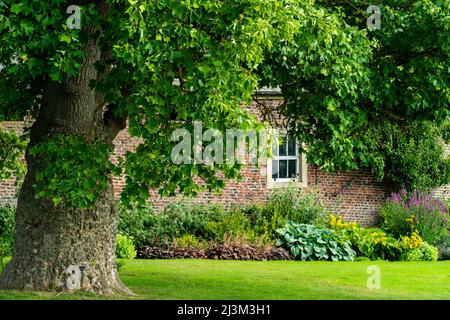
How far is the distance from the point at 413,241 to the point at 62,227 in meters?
12.4

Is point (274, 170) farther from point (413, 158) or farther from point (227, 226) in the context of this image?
point (227, 226)

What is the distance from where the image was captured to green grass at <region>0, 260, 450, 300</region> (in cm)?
1253

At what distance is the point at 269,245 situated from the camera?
64.1 ft

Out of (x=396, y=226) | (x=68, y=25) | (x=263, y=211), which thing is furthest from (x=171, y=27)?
(x=396, y=226)

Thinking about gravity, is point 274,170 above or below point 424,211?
above

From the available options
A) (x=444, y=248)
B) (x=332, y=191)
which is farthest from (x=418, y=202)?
(x=332, y=191)

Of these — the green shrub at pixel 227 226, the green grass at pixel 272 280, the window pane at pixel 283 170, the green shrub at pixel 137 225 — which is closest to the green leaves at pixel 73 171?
the green grass at pixel 272 280

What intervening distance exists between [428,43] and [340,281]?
18.3 feet

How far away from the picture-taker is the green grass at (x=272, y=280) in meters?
12.5

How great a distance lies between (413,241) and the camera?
69.2ft

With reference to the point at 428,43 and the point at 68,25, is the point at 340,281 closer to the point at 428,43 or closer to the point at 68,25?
the point at 428,43

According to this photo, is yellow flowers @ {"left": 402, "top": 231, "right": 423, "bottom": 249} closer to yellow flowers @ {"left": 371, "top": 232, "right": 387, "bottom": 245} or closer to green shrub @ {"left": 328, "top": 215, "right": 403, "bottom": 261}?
green shrub @ {"left": 328, "top": 215, "right": 403, "bottom": 261}
